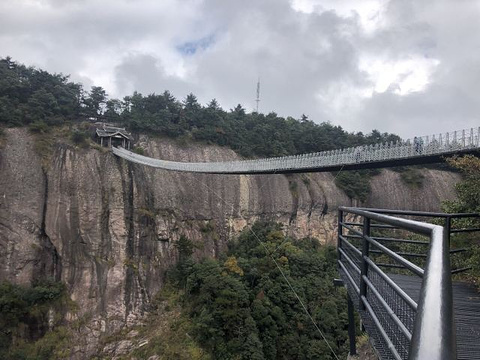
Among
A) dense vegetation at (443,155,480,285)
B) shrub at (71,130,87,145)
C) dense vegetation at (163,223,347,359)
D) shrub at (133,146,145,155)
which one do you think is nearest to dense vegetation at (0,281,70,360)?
dense vegetation at (163,223,347,359)

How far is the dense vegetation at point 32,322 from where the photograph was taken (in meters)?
12.8

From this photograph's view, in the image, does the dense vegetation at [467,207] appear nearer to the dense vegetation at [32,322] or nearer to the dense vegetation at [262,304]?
the dense vegetation at [262,304]

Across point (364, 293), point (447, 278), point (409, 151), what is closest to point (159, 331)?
point (409, 151)

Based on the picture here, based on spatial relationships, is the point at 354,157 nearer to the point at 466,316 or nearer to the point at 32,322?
the point at 466,316

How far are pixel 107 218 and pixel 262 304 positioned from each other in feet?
29.1

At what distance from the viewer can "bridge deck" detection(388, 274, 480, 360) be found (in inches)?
75.5

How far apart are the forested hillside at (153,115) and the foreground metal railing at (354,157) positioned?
4164mm

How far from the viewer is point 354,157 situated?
11297 mm

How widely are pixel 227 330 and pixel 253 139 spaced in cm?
1440

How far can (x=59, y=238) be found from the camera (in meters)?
15.4

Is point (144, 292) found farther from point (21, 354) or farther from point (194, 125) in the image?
point (194, 125)

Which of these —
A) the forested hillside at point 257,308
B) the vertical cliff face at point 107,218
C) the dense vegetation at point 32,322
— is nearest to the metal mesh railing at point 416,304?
the forested hillside at point 257,308

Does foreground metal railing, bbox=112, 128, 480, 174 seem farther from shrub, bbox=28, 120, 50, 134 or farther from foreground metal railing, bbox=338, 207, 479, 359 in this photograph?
foreground metal railing, bbox=338, 207, 479, 359

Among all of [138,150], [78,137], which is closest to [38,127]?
[78,137]
